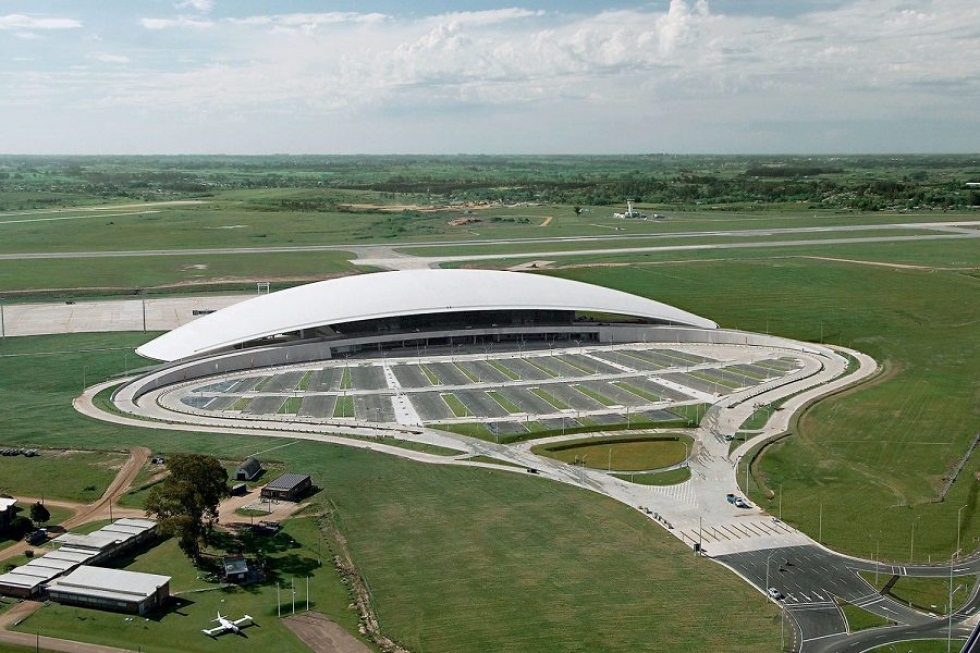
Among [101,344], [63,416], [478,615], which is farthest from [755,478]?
[101,344]

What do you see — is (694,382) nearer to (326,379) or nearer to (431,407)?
(431,407)

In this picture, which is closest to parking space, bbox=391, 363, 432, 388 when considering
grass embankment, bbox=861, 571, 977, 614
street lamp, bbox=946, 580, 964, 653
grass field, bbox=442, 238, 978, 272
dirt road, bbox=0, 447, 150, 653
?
dirt road, bbox=0, 447, 150, 653

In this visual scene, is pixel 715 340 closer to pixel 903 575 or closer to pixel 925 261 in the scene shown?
pixel 903 575

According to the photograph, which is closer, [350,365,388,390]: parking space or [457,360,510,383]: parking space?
[350,365,388,390]: parking space

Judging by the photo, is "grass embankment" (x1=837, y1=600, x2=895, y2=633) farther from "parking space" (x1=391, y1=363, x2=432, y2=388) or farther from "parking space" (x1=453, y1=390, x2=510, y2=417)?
"parking space" (x1=391, y1=363, x2=432, y2=388)

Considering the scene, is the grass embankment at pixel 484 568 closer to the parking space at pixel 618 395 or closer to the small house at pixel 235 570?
the small house at pixel 235 570

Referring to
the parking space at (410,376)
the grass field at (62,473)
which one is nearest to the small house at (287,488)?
the grass field at (62,473)
